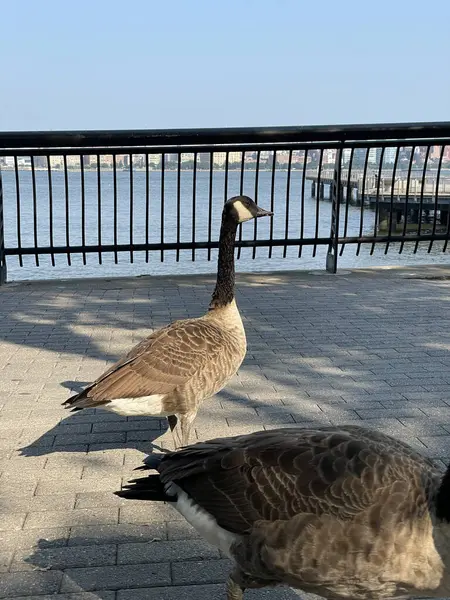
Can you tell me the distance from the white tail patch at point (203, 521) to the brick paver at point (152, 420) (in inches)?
15.8

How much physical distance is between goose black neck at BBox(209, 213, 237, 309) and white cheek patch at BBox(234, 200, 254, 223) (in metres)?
0.09

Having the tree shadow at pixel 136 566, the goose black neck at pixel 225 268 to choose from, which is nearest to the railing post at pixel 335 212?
the goose black neck at pixel 225 268

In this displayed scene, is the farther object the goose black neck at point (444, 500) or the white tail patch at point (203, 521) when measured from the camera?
the white tail patch at point (203, 521)

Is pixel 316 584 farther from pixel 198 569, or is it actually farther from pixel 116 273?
pixel 116 273

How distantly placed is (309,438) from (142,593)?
103 centimetres

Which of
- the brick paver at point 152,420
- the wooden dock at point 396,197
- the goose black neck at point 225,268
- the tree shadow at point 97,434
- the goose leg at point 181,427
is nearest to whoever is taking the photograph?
the brick paver at point 152,420

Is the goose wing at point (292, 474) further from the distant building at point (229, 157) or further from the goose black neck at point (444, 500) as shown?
the distant building at point (229, 157)

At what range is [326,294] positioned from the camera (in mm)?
8633

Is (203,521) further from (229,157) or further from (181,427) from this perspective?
(229,157)

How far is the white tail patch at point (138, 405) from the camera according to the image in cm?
367

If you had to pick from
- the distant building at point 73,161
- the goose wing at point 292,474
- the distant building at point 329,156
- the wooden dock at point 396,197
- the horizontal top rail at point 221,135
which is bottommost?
the wooden dock at point 396,197

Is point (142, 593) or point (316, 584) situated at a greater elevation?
point (316, 584)

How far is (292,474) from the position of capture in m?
2.32

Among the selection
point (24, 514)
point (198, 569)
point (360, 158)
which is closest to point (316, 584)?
point (198, 569)
